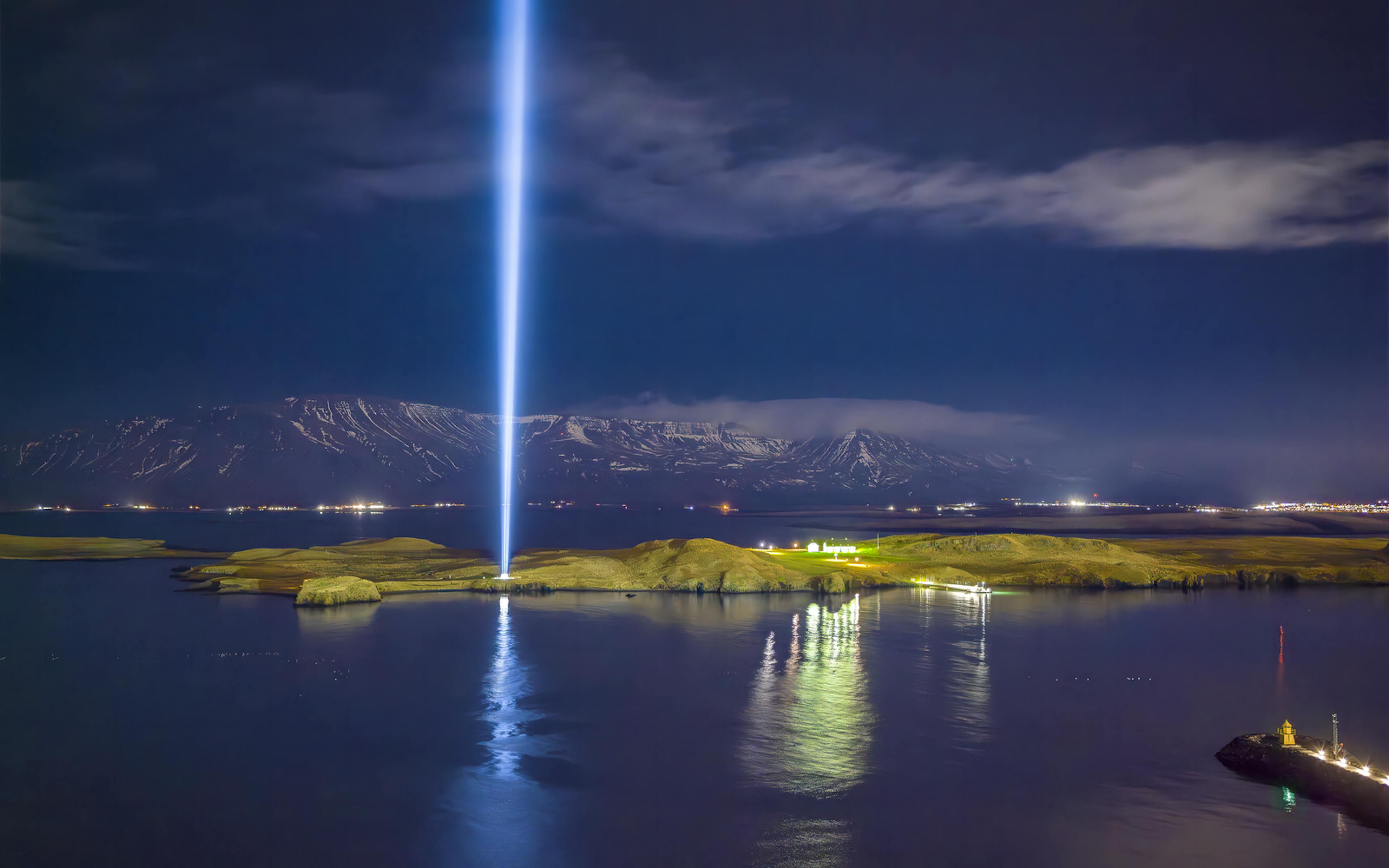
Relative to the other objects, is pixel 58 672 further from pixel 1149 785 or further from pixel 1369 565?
pixel 1369 565

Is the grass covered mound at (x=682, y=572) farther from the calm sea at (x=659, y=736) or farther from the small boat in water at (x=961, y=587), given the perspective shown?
the calm sea at (x=659, y=736)

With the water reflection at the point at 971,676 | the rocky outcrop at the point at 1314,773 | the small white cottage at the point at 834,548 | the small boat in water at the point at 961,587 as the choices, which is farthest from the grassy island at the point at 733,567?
the rocky outcrop at the point at 1314,773

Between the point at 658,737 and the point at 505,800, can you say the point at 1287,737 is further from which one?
the point at 505,800

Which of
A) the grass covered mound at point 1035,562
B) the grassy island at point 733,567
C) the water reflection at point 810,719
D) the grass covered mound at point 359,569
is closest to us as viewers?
the water reflection at point 810,719

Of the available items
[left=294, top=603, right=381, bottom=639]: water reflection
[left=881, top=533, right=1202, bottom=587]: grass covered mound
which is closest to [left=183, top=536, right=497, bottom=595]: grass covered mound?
Result: [left=294, top=603, right=381, bottom=639]: water reflection

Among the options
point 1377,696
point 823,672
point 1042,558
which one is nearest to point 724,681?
point 823,672

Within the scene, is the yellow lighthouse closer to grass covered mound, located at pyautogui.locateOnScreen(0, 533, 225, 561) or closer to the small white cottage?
the small white cottage
